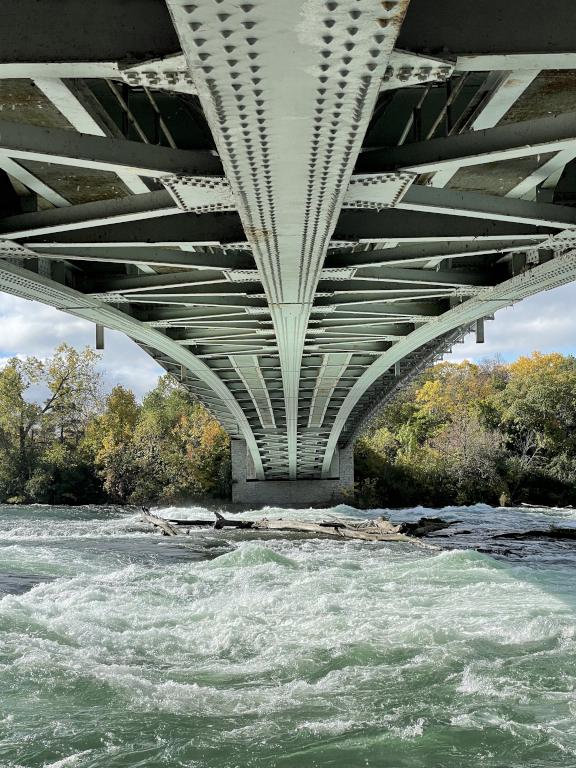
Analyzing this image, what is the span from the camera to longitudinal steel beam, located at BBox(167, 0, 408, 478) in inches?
150

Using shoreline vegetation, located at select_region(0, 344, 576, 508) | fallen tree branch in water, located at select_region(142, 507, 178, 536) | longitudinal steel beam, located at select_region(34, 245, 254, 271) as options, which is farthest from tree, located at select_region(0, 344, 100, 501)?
longitudinal steel beam, located at select_region(34, 245, 254, 271)

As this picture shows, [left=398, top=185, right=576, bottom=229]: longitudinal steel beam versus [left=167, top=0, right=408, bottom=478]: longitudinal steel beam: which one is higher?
[left=398, top=185, right=576, bottom=229]: longitudinal steel beam

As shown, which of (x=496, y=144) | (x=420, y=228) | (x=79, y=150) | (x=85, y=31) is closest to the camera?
(x=85, y=31)

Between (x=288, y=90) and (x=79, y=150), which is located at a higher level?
(x=79, y=150)

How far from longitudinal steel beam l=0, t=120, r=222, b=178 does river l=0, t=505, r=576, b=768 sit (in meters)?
4.43

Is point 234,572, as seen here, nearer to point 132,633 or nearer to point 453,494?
point 132,633

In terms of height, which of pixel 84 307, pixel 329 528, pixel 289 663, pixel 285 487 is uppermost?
pixel 84 307

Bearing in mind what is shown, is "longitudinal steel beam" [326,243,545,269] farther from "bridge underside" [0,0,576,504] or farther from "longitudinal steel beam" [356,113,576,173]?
"longitudinal steel beam" [356,113,576,173]

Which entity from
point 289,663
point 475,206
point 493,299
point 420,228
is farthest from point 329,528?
point 475,206

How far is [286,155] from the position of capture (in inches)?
223

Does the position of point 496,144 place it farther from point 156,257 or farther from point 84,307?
point 84,307

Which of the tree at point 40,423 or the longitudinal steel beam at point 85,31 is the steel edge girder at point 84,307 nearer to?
the longitudinal steel beam at point 85,31

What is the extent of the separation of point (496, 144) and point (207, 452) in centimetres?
4309

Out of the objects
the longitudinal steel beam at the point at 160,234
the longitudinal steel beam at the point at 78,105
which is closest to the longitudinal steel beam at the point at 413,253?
the longitudinal steel beam at the point at 160,234
